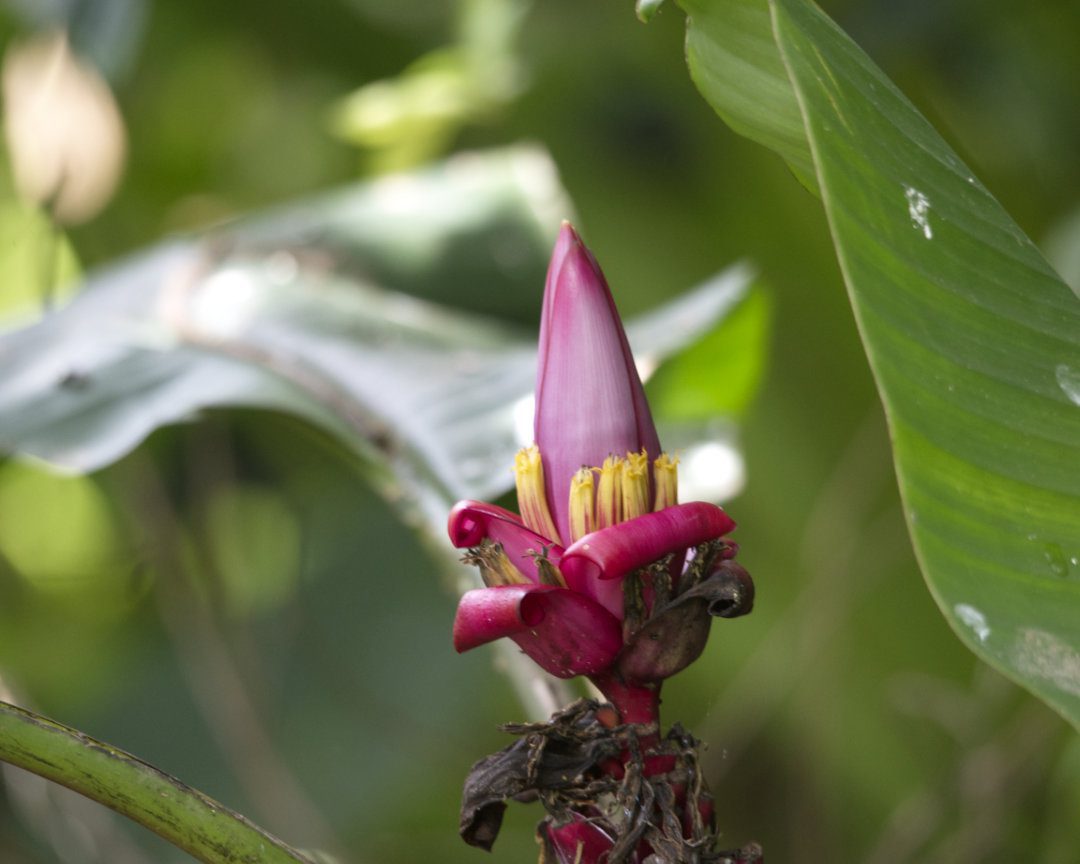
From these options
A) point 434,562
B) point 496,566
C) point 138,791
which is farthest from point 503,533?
point 434,562

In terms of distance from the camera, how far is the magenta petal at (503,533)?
0.40 metres

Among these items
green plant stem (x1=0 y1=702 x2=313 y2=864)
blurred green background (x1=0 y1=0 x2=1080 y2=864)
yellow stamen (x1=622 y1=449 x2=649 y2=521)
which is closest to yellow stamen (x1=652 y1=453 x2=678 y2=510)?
yellow stamen (x1=622 y1=449 x2=649 y2=521)

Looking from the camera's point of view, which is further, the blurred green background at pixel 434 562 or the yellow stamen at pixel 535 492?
the blurred green background at pixel 434 562

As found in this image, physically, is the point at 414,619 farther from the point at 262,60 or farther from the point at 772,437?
the point at 262,60

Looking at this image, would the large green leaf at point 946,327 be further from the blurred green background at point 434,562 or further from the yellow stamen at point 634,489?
the blurred green background at point 434,562

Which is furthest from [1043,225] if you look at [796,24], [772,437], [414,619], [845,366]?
[796,24]

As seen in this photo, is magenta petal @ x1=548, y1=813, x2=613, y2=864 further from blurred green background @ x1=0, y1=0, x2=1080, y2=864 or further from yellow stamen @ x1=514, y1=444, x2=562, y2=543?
blurred green background @ x1=0, y1=0, x2=1080, y2=864

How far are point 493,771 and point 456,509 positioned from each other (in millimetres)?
85

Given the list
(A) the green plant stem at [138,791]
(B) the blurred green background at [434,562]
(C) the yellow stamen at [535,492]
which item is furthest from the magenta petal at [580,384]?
(B) the blurred green background at [434,562]

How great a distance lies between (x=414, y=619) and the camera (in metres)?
1.67

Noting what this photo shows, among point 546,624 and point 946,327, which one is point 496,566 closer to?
point 546,624

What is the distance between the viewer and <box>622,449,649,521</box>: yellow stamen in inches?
15.4

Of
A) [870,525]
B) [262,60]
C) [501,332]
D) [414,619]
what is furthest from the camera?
[262,60]

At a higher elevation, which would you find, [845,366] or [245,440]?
[245,440]
